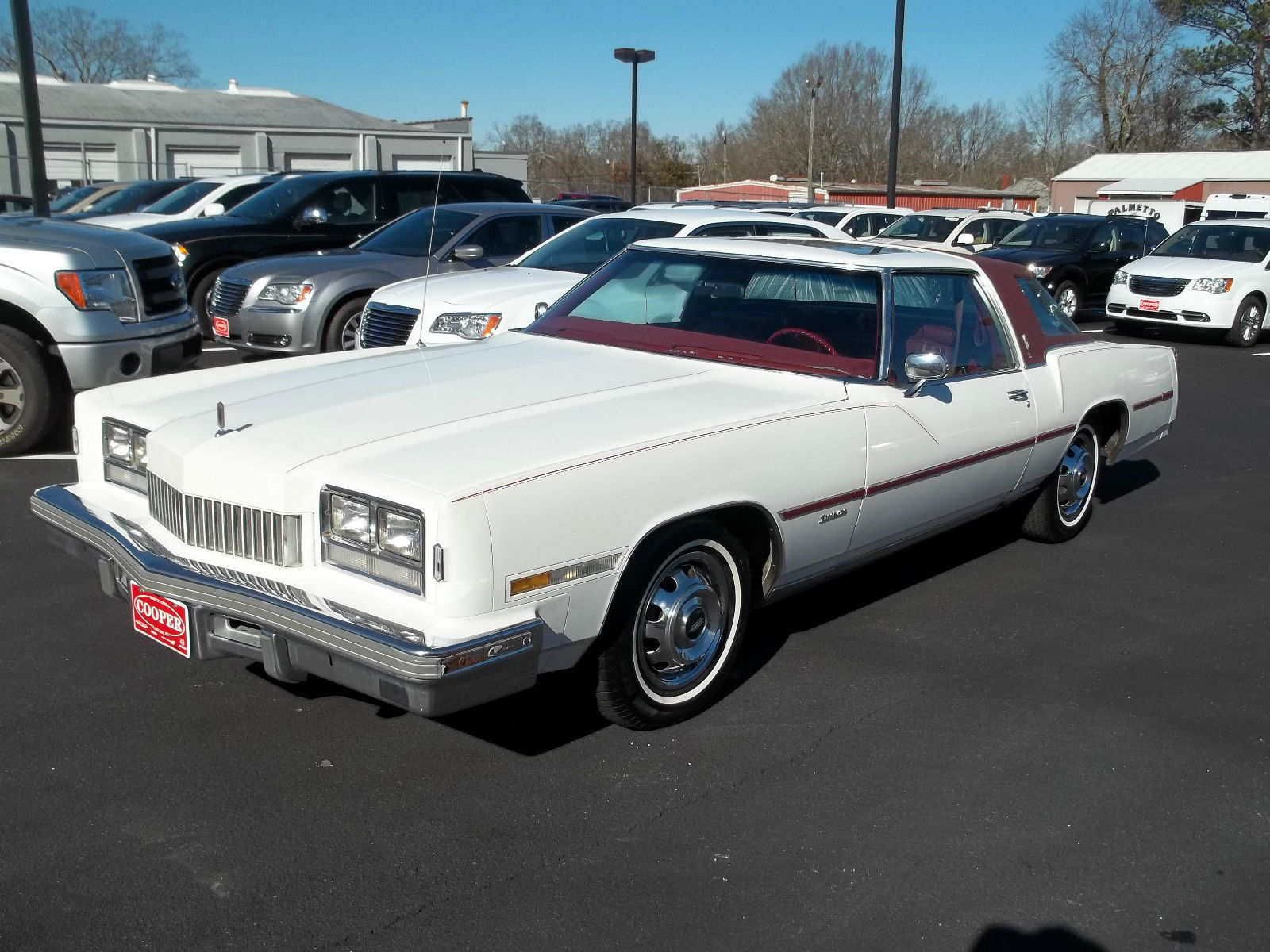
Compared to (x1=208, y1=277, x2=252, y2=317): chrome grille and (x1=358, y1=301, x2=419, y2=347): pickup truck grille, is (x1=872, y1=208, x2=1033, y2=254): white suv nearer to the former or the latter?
(x1=208, y1=277, x2=252, y2=317): chrome grille

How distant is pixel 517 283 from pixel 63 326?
9.80 feet

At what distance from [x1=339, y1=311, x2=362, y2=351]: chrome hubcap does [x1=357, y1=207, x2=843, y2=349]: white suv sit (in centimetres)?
68

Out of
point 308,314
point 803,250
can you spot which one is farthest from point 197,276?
point 803,250

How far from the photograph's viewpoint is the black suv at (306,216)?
38.9 feet

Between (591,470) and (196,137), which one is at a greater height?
(196,137)

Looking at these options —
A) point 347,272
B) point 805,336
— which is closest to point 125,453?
point 805,336

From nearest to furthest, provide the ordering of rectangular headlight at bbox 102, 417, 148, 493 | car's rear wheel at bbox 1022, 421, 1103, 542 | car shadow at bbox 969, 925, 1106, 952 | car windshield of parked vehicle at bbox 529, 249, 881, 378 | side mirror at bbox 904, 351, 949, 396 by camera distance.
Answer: car shadow at bbox 969, 925, 1106, 952 → rectangular headlight at bbox 102, 417, 148, 493 → side mirror at bbox 904, 351, 949, 396 → car windshield of parked vehicle at bbox 529, 249, 881, 378 → car's rear wheel at bbox 1022, 421, 1103, 542

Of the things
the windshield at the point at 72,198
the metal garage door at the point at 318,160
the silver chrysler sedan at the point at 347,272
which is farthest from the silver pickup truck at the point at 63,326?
the metal garage door at the point at 318,160

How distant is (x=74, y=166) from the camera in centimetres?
3784

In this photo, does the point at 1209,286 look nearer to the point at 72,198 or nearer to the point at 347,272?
the point at 347,272

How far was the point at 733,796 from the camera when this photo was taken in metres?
3.60

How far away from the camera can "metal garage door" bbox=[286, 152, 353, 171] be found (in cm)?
4203

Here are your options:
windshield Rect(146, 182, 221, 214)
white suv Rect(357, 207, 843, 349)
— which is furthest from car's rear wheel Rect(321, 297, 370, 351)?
windshield Rect(146, 182, 221, 214)

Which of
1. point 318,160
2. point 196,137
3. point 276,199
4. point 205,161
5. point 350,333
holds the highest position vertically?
point 196,137
